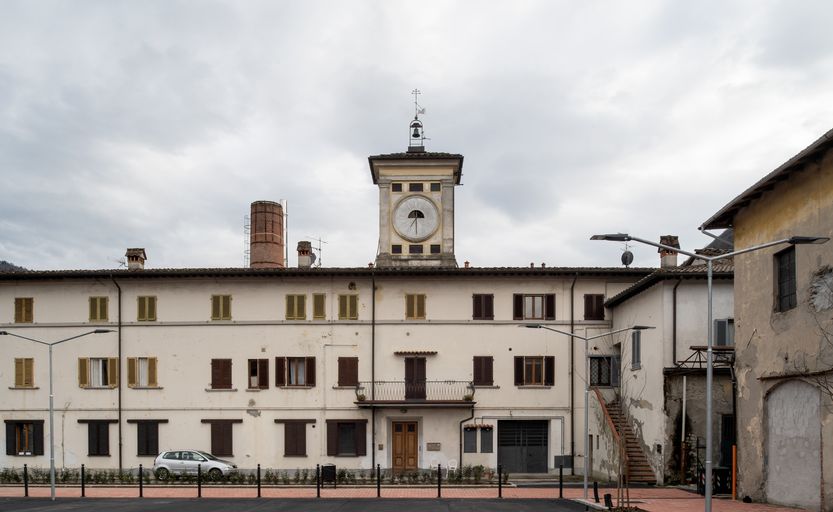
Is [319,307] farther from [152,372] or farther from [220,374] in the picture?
[152,372]

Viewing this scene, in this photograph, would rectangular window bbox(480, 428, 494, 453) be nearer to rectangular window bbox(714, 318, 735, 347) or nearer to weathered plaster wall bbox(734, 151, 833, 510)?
rectangular window bbox(714, 318, 735, 347)

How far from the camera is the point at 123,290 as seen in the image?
3944cm

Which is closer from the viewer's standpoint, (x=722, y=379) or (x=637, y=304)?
(x=722, y=379)

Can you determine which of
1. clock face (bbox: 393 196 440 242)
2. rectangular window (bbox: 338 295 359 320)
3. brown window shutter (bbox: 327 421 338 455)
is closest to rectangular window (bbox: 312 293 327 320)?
rectangular window (bbox: 338 295 359 320)

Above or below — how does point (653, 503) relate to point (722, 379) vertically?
below

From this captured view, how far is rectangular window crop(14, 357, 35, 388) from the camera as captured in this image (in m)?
39.3

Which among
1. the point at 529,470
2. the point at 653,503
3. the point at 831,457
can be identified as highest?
the point at 831,457

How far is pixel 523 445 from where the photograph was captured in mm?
38750

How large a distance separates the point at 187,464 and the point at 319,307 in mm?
9539

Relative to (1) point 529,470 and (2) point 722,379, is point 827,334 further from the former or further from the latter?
(1) point 529,470

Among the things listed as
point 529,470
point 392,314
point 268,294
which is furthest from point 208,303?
point 529,470

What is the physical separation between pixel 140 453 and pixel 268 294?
32.6 feet

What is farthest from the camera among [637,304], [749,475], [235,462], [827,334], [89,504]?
[235,462]

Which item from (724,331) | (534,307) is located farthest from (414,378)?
(724,331)
